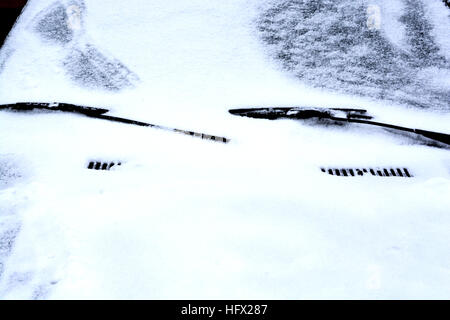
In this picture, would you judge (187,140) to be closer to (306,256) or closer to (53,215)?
(53,215)

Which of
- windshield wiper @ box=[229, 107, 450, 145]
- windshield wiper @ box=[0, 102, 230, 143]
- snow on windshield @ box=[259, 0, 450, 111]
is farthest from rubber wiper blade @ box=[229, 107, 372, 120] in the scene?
windshield wiper @ box=[0, 102, 230, 143]

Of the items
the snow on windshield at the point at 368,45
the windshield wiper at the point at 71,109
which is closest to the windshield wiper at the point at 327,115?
the snow on windshield at the point at 368,45

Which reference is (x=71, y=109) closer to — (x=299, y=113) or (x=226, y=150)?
(x=226, y=150)

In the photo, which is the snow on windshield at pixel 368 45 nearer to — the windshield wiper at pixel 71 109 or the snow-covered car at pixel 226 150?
the snow-covered car at pixel 226 150

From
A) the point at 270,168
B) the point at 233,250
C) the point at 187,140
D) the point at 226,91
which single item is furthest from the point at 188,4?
the point at 233,250

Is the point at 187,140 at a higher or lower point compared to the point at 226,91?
lower

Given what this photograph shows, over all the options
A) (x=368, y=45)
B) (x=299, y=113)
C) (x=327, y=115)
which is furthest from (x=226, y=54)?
(x=368, y=45)
